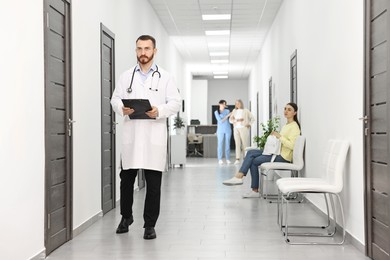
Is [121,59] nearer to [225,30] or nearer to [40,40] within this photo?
[40,40]

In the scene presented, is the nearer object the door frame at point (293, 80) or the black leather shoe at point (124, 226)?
the black leather shoe at point (124, 226)

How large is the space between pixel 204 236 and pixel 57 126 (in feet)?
4.98

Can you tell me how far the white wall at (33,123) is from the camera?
3271 millimetres

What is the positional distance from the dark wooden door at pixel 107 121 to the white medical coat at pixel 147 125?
4.08 ft

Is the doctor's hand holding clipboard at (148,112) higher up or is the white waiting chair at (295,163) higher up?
the doctor's hand holding clipboard at (148,112)

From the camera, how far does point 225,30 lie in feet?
→ 40.9

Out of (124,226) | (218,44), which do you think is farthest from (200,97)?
(124,226)

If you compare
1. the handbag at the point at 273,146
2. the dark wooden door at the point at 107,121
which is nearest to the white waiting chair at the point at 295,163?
the handbag at the point at 273,146

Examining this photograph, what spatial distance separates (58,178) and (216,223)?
170cm

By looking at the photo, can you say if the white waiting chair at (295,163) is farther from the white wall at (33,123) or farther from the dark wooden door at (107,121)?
the white wall at (33,123)

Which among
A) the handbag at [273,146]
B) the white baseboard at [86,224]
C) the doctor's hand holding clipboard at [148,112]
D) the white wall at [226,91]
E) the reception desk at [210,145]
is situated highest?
the white wall at [226,91]

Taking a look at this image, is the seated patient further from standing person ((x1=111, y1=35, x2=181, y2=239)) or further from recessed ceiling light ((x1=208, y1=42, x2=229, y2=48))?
recessed ceiling light ((x1=208, y1=42, x2=229, y2=48))

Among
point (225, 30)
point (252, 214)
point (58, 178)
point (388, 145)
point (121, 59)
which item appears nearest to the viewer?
point (388, 145)

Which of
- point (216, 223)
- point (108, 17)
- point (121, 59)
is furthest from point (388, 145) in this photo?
point (121, 59)
